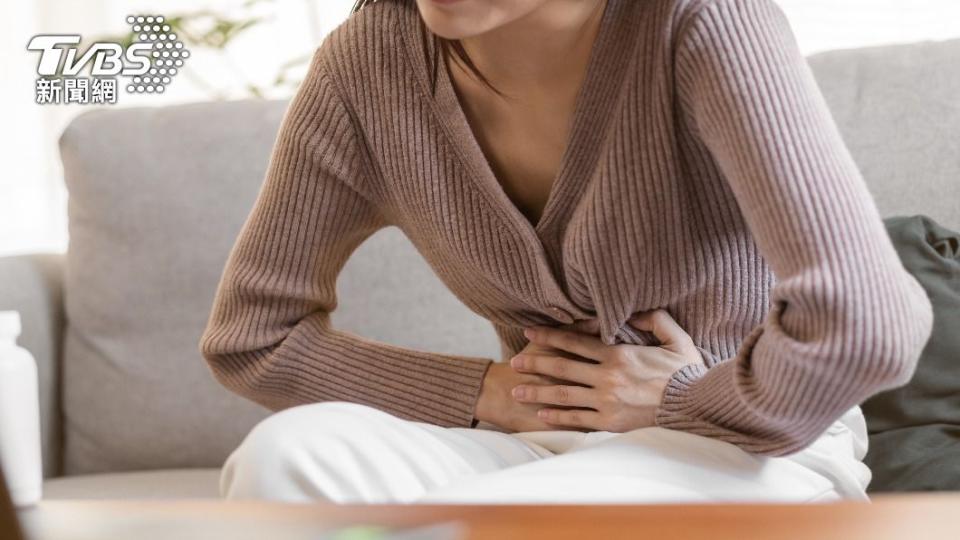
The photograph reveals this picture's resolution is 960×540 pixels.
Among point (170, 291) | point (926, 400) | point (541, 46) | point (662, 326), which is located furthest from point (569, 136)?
point (170, 291)

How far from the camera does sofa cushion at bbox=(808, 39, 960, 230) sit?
5.29 ft

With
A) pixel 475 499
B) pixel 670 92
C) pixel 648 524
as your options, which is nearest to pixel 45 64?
pixel 670 92

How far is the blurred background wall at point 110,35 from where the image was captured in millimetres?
2811

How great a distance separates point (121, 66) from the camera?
2.82m

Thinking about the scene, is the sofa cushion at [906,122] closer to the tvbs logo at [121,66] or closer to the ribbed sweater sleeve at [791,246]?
the ribbed sweater sleeve at [791,246]

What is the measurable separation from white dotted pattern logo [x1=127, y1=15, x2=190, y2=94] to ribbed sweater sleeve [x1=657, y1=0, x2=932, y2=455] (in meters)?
2.10

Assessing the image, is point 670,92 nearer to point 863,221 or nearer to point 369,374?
point 863,221

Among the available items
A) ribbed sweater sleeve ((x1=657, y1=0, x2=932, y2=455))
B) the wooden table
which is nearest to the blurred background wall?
ribbed sweater sleeve ((x1=657, y1=0, x2=932, y2=455))

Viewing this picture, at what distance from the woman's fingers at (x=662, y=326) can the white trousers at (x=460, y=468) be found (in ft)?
0.45

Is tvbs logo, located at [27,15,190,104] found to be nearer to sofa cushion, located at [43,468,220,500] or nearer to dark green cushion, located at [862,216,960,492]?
sofa cushion, located at [43,468,220,500]

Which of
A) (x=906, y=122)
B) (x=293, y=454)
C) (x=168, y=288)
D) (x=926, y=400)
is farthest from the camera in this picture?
(x=168, y=288)

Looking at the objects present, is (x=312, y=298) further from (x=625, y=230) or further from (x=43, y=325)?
(x=43, y=325)

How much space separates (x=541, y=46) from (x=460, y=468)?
0.43m

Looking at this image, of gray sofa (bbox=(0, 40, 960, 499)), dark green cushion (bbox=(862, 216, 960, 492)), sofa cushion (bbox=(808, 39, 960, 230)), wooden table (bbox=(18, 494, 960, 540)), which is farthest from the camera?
gray sofa (bbox=(0, 40, 960, 499))
